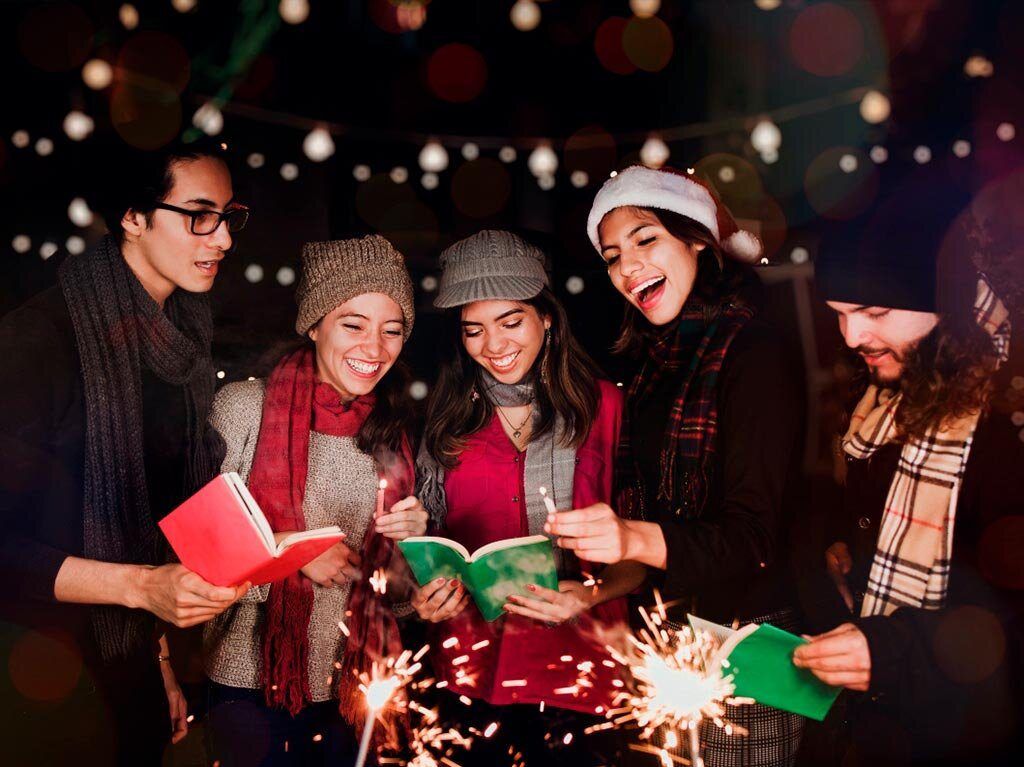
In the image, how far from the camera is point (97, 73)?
3170 mm

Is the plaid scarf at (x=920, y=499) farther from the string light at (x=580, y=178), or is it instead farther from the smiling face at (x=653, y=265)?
the string light at (x=580, y=178)

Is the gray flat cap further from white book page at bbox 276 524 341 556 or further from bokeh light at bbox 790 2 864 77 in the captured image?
bokeh light at bbox 790 2 864 77

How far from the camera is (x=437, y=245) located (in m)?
4.21

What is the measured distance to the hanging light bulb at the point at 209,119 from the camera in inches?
139

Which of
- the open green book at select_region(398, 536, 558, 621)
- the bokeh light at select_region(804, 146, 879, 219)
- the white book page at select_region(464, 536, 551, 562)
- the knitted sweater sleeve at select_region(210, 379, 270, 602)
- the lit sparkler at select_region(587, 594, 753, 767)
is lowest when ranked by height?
the lit sparkler at select_region(587, 594, 753, 767)

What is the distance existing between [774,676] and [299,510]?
141cm

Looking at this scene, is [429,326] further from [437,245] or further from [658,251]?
[658,251]

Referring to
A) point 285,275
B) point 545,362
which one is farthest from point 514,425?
point 285,275

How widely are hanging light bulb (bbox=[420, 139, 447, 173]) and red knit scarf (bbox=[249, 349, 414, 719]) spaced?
2038mm

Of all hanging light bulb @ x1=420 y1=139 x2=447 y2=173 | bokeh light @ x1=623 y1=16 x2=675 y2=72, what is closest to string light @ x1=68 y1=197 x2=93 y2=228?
hanging light bulb @ x1=420 y1=139 x2=447 y2=173

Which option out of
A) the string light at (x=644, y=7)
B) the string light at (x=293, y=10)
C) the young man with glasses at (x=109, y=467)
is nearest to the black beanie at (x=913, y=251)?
the young man with glasses at (x=109, y=467)

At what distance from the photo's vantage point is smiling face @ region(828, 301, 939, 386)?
179 centimetres

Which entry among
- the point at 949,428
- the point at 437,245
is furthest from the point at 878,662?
the point at 437,245

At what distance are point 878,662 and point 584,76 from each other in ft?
12.7
